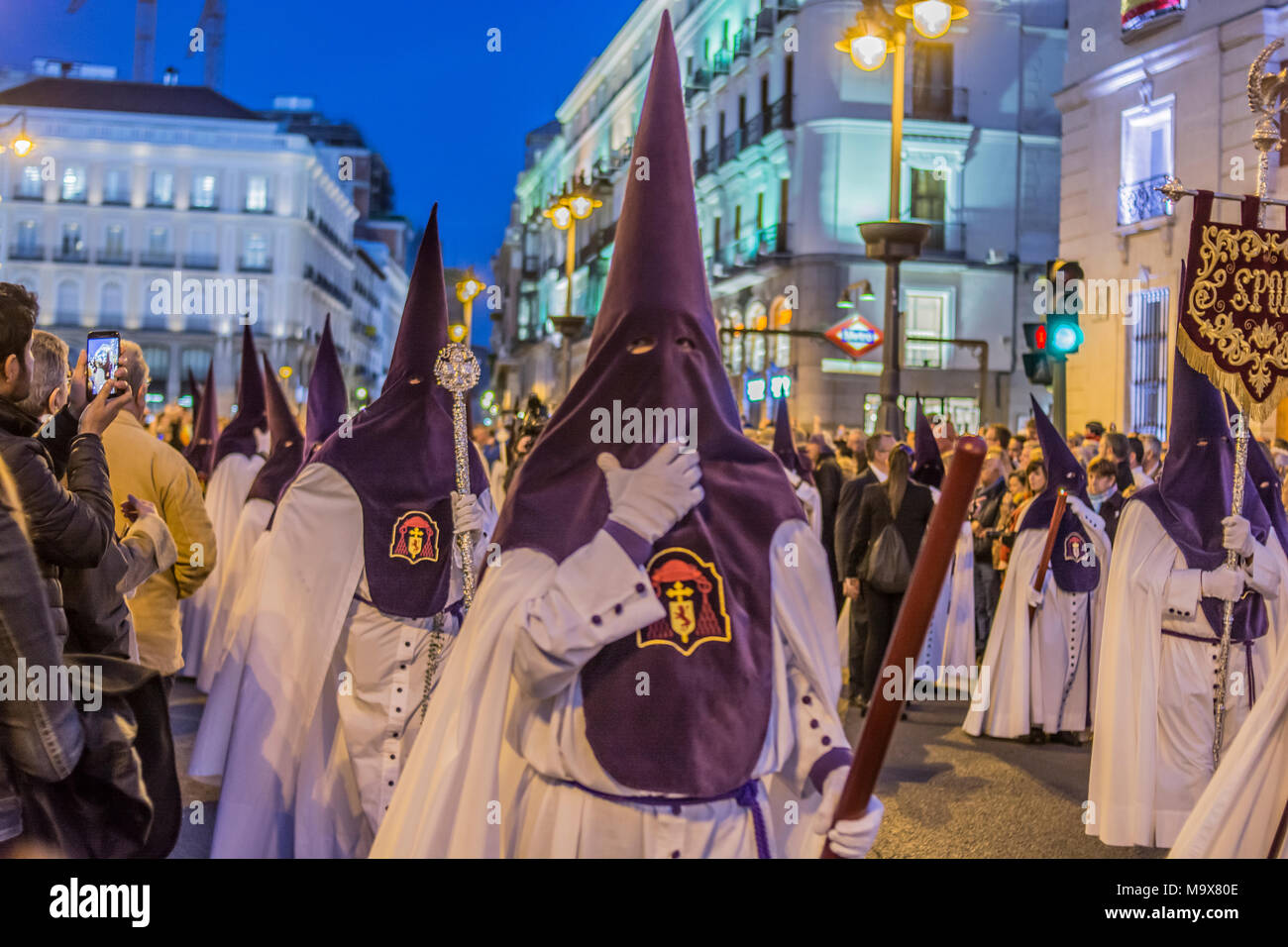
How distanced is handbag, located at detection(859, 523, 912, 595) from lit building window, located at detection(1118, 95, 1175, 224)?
1219 centimetres

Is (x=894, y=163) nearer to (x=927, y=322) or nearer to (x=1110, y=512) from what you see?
(x=1110, y=512)

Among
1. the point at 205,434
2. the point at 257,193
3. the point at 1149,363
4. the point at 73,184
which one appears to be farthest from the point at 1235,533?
the point at 73,184

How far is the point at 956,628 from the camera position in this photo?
11.4 meters

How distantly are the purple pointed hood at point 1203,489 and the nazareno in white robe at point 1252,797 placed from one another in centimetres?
228

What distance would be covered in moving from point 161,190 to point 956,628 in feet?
246

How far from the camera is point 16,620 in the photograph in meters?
3.01

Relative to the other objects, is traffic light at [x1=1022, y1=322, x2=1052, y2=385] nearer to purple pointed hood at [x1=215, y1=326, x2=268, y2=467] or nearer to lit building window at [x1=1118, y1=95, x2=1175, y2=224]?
purple pointed hood at [x1=215, y1=326, x2=268, y2=467]

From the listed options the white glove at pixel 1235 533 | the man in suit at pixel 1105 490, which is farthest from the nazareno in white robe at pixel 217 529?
the white glove at pixel 1235 533

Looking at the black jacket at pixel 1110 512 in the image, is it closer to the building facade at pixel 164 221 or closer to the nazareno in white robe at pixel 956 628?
the nazareno in white robe at pixel 956 628

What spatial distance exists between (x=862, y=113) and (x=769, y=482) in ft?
104

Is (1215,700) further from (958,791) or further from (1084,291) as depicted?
(1084,291)

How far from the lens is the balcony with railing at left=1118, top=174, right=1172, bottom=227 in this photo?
1992cm

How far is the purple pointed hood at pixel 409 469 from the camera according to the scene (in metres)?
5.07

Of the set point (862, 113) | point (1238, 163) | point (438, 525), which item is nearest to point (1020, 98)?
point (862, 113)
